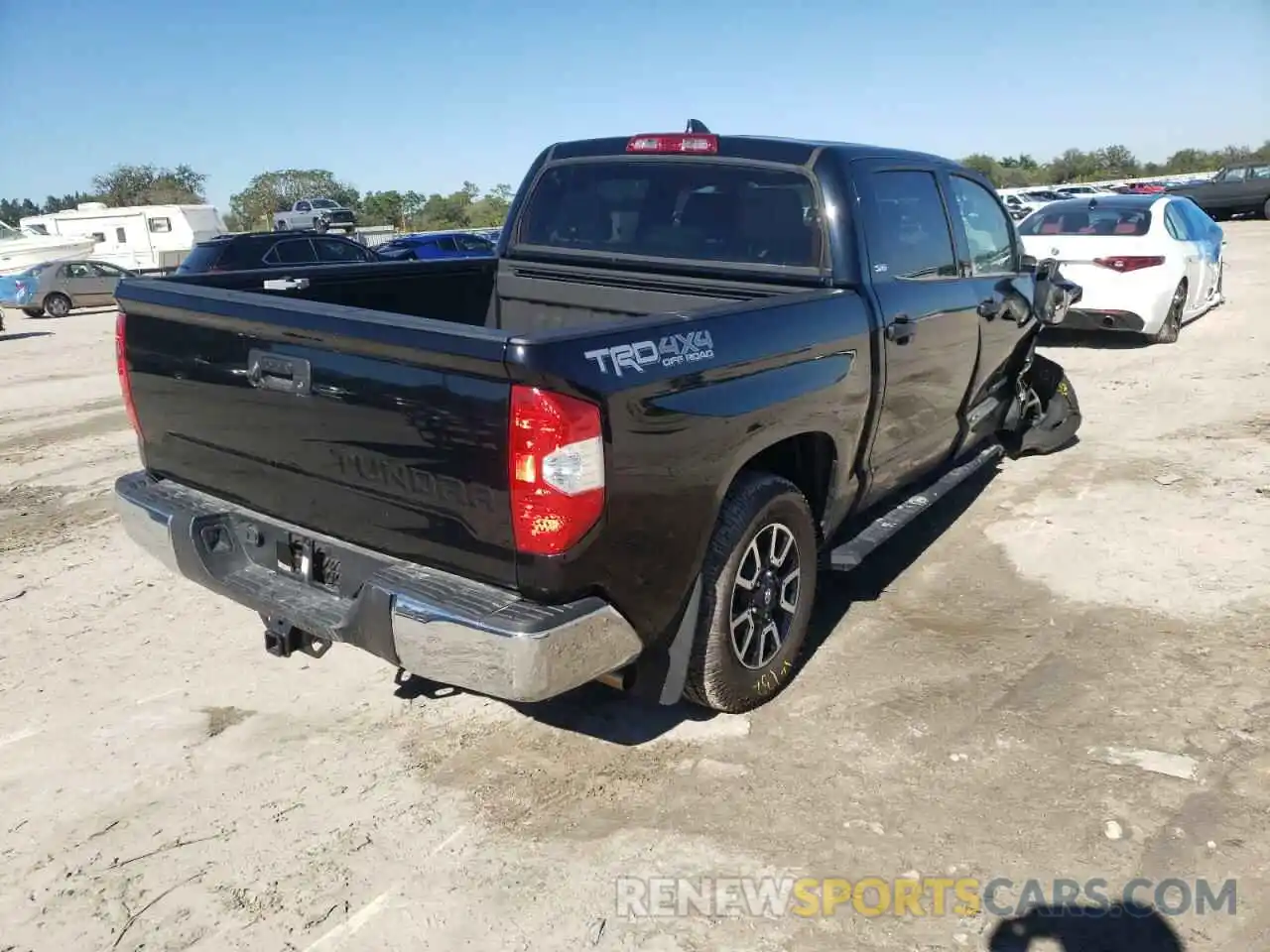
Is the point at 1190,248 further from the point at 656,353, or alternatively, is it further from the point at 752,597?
the point at 656,353

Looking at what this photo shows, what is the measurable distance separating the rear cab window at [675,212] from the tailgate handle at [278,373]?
6.19 feet

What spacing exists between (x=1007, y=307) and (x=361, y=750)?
4046 mm

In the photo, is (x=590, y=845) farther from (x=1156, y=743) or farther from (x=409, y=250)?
(x=409, y=250)

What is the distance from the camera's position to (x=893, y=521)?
4387 millimetres

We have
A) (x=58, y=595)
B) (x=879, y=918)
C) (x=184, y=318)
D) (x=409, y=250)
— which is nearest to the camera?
(x=879, y=918)

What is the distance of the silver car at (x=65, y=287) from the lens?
69.8 ft

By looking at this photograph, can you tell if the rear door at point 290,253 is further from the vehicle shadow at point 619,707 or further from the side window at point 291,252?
the vehicle shadow at point 619,707

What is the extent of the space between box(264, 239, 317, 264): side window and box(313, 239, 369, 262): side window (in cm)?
25

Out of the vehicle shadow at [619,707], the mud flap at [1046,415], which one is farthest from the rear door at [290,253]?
the vehicle shadow at [619,707]

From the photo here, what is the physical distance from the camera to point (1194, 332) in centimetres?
1162

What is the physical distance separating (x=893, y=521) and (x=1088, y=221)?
8.06m

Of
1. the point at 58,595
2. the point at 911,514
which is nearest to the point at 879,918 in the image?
the point at 911,514

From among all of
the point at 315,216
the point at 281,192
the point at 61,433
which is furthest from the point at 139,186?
the point at 61,433

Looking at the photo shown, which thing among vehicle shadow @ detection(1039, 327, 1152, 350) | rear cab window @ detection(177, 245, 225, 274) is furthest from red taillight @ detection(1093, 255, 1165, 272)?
rear cab window @ detection(177, 245, 225, 274)
